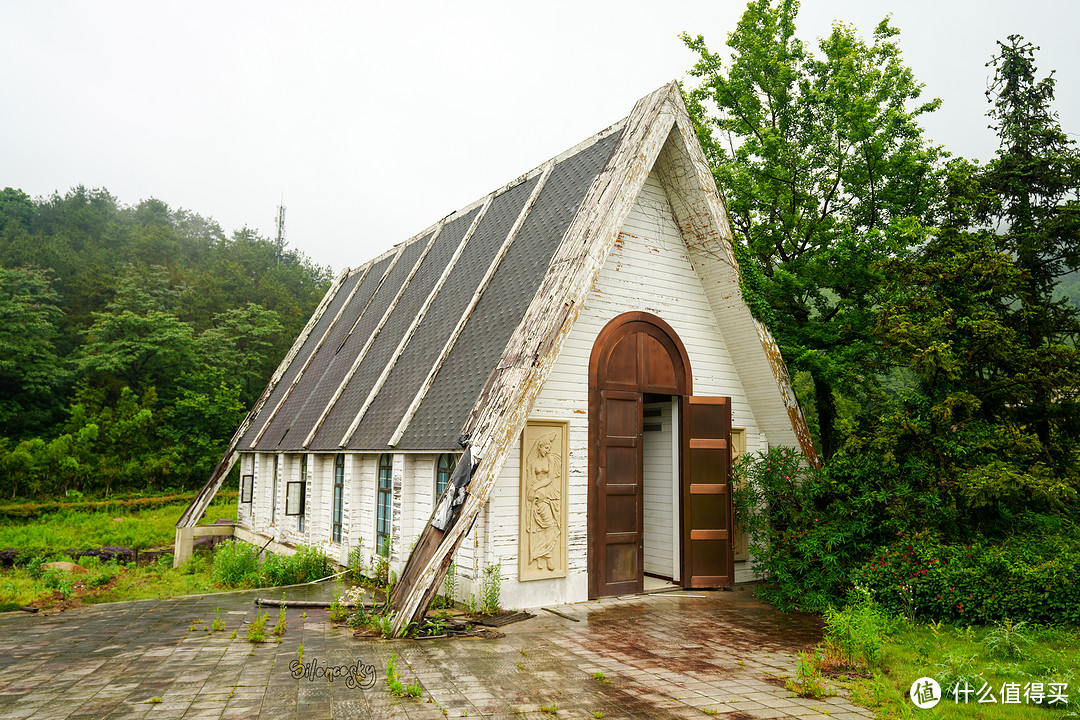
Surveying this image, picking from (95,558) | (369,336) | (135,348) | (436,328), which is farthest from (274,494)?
(135,348)

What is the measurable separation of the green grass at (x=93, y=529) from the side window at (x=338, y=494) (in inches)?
389

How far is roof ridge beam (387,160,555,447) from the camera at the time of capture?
397 inches

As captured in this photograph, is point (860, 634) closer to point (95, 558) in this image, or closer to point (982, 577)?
point (982, 577)

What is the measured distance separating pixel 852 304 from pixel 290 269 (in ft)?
170

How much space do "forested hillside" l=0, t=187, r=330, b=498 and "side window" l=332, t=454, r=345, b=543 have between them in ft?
65.0

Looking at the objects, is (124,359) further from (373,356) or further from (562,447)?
(562,447)

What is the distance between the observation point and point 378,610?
835 centimetres

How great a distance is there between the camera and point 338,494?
42.3 ft

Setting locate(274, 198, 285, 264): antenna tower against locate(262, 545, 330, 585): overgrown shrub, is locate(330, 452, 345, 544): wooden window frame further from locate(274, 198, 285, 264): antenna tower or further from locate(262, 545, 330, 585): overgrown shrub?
locate(274, 198, 285, 264): antenna tower

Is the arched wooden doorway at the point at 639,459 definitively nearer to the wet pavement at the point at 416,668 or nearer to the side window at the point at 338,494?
the wet pavement at the point at 416,668

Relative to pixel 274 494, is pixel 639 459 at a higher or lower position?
higher

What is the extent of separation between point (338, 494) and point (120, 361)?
26991 mm

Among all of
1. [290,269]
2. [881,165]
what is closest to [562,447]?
[881,165]

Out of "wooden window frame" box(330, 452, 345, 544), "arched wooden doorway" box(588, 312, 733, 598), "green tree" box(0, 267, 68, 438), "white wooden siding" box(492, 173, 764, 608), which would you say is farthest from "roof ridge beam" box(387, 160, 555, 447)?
"green tree" box(0, 267, 68, 438)
